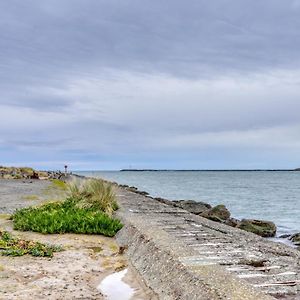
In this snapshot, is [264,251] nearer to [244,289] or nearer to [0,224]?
[244,289]

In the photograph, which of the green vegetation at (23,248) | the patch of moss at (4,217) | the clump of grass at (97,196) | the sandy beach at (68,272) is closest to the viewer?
the sandy beach at (68,272)

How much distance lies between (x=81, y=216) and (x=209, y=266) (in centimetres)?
639

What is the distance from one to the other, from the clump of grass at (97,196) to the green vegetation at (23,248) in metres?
4.01

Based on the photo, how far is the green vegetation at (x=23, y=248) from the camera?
866 centimetres

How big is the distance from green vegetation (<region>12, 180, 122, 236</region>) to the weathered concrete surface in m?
1.46

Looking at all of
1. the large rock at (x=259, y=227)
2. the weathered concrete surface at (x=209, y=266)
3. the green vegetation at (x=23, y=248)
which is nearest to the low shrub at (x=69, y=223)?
the weathered concrete surface at (x=209, y=266)

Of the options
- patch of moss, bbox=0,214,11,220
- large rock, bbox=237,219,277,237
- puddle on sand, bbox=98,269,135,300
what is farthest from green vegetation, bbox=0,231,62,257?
large rock, bbox=237,219,277,237

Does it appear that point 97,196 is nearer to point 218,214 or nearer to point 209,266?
point 218,214

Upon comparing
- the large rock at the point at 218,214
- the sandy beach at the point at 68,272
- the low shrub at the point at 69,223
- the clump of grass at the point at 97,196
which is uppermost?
the clump of grass at the point at 97,196

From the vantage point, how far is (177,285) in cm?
599

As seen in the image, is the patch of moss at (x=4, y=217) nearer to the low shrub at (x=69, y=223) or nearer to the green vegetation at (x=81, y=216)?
the green vegetation at (x=81, y=216)

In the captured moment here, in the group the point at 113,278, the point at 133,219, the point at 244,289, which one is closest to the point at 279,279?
the point at 244,289

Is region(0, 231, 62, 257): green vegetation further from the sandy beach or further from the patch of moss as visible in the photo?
the patch of moss

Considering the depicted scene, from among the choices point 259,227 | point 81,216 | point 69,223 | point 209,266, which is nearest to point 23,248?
point 69,223
